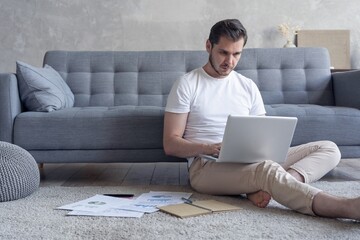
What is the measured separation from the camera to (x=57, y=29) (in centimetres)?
449

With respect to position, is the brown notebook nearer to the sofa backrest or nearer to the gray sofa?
the gray sofa

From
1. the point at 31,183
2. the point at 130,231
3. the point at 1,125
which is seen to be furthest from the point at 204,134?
the point at 1,125

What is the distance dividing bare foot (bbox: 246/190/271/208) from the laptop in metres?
0.14

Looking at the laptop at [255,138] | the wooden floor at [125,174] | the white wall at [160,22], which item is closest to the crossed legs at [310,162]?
the laptop at [255,138]

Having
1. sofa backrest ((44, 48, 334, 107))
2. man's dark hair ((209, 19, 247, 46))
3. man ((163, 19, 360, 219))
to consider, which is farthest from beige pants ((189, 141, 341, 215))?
sofa backrest ((44, 48, 334, 107))

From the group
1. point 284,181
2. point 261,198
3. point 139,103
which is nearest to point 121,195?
point 261,198

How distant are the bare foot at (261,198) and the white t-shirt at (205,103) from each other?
13.1 inches

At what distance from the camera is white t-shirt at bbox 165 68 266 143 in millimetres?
2076

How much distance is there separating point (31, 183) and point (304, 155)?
132 cm

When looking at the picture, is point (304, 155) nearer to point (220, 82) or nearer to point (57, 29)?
point (220, 82)

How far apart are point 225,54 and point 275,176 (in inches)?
23.6

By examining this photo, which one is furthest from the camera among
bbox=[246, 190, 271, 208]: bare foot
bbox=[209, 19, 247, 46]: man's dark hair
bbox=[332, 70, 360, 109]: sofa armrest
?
bbox=[332, 70, 360, 109]: sofa armrest

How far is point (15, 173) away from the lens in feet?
6.61

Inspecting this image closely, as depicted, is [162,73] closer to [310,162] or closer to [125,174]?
[125,174]
